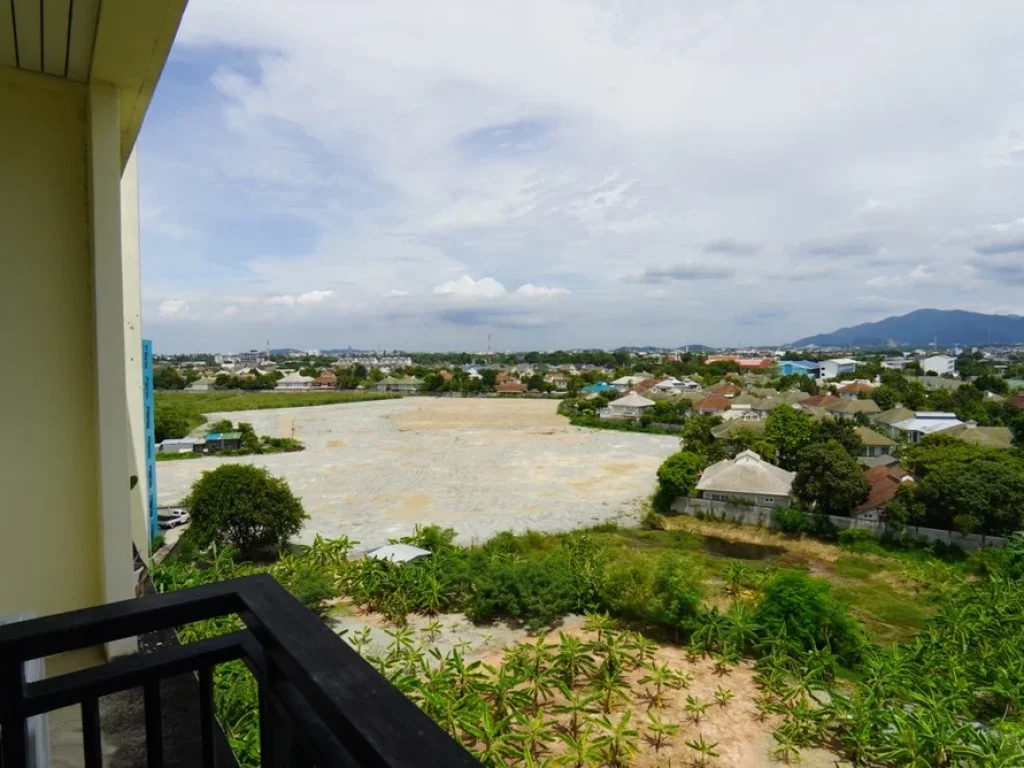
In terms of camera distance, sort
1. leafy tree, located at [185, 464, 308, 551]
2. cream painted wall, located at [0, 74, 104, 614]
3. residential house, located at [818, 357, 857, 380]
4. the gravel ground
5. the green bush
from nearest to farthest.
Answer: cream painted wall, located at [0, 74, 104, 614] < the green bush < leafy tree, located at [185, 464, 308, 551] < the gravel ground < residential house, located at [818, 357, 857, 380]

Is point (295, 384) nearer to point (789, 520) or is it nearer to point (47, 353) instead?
point (789, 520)

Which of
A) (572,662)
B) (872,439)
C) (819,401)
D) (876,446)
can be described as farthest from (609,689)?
(819,401)

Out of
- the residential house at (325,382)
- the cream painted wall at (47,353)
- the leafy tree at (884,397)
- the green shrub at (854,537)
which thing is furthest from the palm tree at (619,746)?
the residential house at (325,382)

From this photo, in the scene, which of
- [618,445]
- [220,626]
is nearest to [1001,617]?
[220,626]

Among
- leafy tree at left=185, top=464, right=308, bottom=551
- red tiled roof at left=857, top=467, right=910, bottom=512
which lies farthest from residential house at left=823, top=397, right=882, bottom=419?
leafy tree at left=185, top=464, right=308, bottom=551

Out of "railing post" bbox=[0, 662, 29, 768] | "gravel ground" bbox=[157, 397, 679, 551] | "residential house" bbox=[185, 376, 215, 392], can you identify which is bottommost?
"residential house" bbox=[185, 376, 215, 392]

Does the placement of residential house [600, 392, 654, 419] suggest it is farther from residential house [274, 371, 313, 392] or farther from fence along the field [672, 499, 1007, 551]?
residential house [274, 371, 313, 392]
